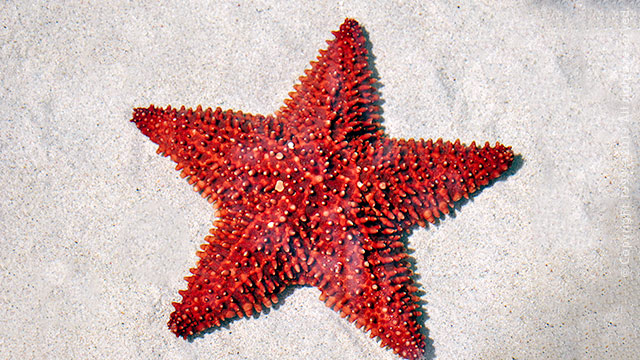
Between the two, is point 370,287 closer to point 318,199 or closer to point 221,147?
point 318,199

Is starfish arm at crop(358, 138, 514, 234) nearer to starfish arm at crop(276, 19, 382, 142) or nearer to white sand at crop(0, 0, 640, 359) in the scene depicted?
starfish arm at crop(276, 19, 382, 142)

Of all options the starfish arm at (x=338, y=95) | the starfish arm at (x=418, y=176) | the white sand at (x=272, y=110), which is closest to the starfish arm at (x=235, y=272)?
the white sand at (x=272, y=110)

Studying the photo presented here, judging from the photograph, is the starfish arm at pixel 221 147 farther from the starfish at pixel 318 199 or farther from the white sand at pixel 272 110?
the white sand at pixel 272 110

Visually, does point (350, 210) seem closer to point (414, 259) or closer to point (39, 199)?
point (414, 259)

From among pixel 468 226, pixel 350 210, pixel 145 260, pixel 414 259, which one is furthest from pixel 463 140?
pixel 145 260

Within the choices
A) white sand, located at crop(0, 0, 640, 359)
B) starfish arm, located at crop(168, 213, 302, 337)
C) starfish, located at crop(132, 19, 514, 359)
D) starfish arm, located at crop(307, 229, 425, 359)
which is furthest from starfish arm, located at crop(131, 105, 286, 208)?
starfish arm, located at crop(307, 229, 425, 359)

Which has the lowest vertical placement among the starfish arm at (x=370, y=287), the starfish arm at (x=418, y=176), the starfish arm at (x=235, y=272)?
the starfish arm at (x=235, y=272)
